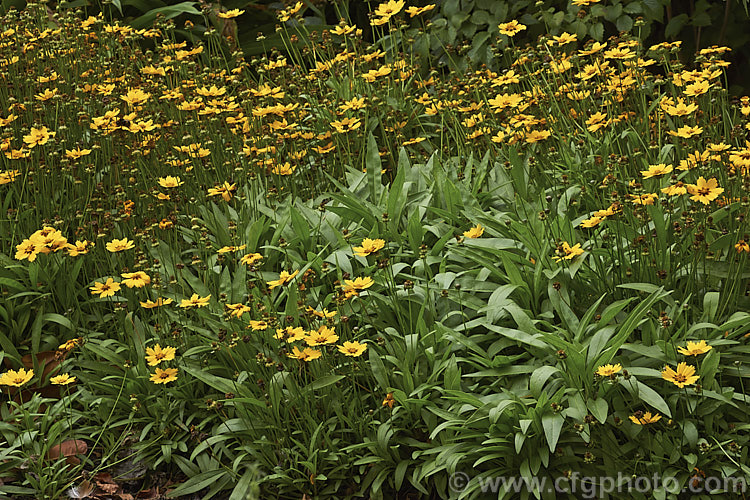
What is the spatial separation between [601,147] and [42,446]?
2.09 m

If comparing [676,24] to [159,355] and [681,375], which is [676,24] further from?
[159,355]

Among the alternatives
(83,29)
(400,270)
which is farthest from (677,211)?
(83,29)

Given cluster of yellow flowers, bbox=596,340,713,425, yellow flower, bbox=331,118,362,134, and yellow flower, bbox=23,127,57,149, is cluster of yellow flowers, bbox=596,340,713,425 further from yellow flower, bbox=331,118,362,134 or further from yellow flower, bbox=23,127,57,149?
yellow flower, bbox=23,127,57,149

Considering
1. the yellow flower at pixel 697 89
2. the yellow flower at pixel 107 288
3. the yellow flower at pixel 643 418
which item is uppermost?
the yellow flower at pixel 107 288

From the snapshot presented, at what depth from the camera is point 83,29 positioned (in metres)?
4.23

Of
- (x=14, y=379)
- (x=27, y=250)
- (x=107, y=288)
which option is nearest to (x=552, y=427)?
(x=107, y=288)

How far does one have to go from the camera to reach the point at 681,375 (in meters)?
2.06

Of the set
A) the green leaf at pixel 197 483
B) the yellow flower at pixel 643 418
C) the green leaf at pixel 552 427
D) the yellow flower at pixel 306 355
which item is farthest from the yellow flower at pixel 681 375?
the green leaf at pixel 197 483

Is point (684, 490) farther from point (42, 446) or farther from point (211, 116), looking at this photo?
point (211, 116)

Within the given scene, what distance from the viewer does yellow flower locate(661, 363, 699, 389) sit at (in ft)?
6.59

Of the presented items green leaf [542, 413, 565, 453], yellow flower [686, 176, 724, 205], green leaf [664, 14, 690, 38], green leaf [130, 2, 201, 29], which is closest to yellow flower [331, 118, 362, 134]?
yellow flower [686, 176, 724, 205]

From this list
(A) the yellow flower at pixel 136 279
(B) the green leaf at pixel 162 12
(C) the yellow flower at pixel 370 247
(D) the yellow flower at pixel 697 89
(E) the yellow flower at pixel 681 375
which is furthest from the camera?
(B) the green leaf at pixel 162 12

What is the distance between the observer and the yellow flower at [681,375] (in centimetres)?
201

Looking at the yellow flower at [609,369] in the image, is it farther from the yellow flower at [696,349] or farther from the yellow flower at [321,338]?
the yellow flower at [321,338]
